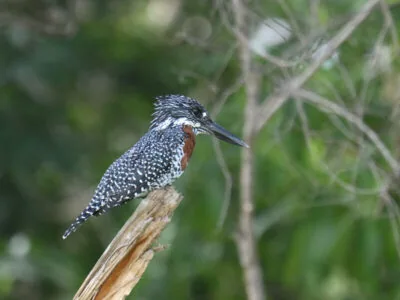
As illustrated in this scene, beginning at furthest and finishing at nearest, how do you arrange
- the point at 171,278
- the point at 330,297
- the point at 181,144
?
the point at 330,297 → the point at 171,278 → the point at 181,144

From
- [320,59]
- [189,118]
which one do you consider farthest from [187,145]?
[320,59]

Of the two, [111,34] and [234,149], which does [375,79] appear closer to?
[234,149]

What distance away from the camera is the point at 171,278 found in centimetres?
1000

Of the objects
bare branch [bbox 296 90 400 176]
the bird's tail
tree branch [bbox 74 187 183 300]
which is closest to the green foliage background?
bare branch [bbox 296 90 400 176]

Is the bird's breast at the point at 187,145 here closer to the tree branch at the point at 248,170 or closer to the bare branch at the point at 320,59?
the tree branch at the point at 248,170

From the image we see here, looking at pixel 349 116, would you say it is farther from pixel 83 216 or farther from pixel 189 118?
pixel 83 216

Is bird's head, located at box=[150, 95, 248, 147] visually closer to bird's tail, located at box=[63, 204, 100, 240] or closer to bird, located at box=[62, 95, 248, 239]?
bird, located at box=[62, 95, 248, 239]

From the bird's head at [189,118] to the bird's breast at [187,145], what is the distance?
0.05 meters

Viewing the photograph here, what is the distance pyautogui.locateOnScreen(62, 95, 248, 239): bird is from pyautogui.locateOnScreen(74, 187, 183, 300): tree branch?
67 centimetres

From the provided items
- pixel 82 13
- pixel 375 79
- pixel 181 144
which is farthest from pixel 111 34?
pixel 181 144

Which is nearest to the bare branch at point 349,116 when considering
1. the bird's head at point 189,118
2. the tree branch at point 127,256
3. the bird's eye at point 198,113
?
the bird's head at point 189,118

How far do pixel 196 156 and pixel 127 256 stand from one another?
325 cm

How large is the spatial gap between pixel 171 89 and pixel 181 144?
4.21 meters

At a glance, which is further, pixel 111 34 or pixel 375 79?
pixel 111 34
